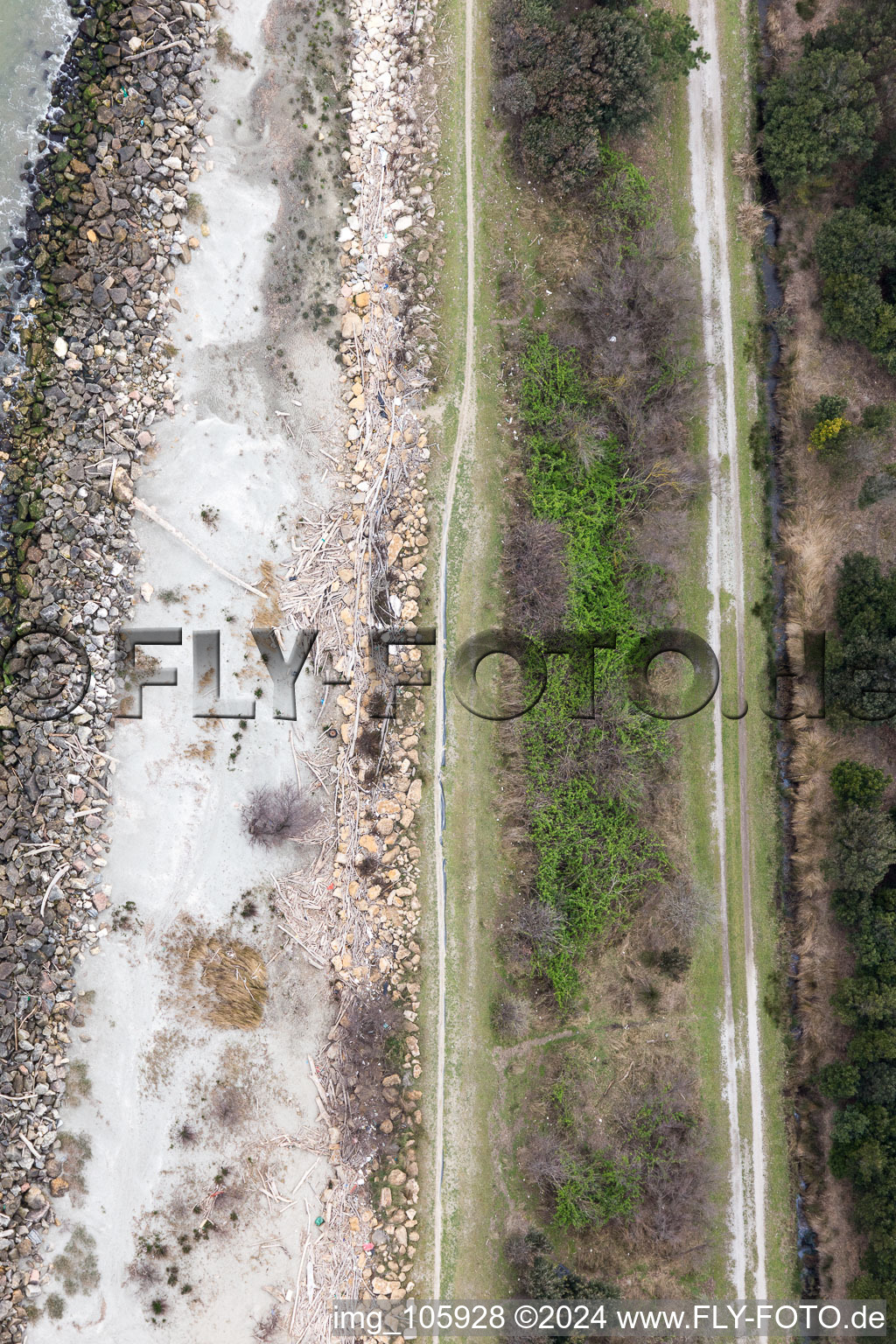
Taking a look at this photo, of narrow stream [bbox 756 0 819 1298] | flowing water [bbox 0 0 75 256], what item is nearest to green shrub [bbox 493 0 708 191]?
narrow stream [bbox 756 0 819 1298]

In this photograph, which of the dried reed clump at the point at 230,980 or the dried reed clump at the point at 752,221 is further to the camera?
the dried reed clump at the point at 752,221

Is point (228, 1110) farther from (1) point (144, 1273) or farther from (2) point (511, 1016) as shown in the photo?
(2) point (511, 1016)

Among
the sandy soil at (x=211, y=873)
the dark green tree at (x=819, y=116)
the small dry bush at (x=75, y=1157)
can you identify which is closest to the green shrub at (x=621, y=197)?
the dark green tree at (x=819, y=116)

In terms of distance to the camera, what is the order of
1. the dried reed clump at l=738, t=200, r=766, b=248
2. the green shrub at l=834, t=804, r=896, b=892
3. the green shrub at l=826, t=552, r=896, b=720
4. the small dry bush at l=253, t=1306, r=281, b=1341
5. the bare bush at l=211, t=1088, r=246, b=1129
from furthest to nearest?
the dried reed clump at l=738, t=200, r=766, b=248
the bare bush at l=211, t=1088, r=246, b=1129
the small dry bush at l=253, t=1306, r=281, b=1341
the green shrub at l=826, t=552, r=896, b=720
the green shrub at l=834, t=804, r=896, b=892

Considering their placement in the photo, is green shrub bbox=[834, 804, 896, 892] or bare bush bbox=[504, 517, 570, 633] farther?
bare bush bbox=[504, 517, 570, 633]

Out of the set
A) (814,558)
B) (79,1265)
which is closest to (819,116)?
(814,558)

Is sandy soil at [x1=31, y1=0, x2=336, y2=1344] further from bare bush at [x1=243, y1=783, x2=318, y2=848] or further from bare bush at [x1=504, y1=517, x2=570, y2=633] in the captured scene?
bare bush at [x1=504, y1=517, x2=570, y2=633]

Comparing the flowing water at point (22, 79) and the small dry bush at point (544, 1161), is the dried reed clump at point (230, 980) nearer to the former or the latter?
the small dry bush at point (544, 1161)
